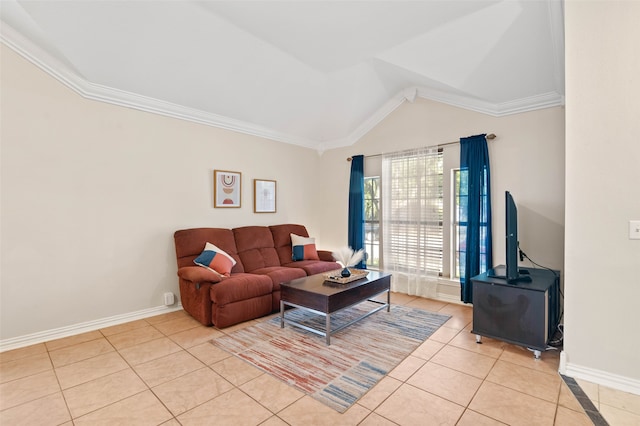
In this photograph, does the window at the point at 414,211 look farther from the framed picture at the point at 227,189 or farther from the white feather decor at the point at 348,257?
the framed picture at the point at 227,189

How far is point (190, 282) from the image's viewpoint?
3.56m

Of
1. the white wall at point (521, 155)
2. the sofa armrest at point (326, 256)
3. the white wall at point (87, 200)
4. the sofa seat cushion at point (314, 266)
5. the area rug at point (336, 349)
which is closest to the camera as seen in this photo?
the area rug at point (336, 349)

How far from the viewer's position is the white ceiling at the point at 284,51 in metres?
2.78

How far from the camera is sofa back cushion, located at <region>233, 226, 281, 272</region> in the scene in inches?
172

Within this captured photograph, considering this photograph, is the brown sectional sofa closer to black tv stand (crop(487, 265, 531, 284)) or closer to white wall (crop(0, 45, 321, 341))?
white wall (crop(0, 45, 321, 341))

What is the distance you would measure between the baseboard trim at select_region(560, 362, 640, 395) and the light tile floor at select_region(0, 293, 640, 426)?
6 centimetres

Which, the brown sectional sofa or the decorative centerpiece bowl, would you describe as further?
the decorative centerpiece bowl

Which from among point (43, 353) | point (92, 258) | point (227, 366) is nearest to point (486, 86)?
point (227, 366)

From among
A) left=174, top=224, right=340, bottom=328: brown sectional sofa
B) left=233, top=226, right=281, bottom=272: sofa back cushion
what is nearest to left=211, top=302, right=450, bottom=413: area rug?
left=174, top=224, right=340, bottom=328: brown sectional sofa

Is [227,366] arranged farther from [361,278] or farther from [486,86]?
[486,86]

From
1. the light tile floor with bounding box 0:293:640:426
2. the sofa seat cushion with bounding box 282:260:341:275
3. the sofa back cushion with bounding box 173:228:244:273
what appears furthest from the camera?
the sofa seat cushion with bounding box 282:260:341:275

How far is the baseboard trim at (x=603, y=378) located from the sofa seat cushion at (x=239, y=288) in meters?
2.84

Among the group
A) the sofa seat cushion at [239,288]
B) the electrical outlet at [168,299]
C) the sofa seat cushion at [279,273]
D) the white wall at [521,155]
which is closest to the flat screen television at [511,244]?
the white wall at [521,155]

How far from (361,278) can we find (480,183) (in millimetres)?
1967
